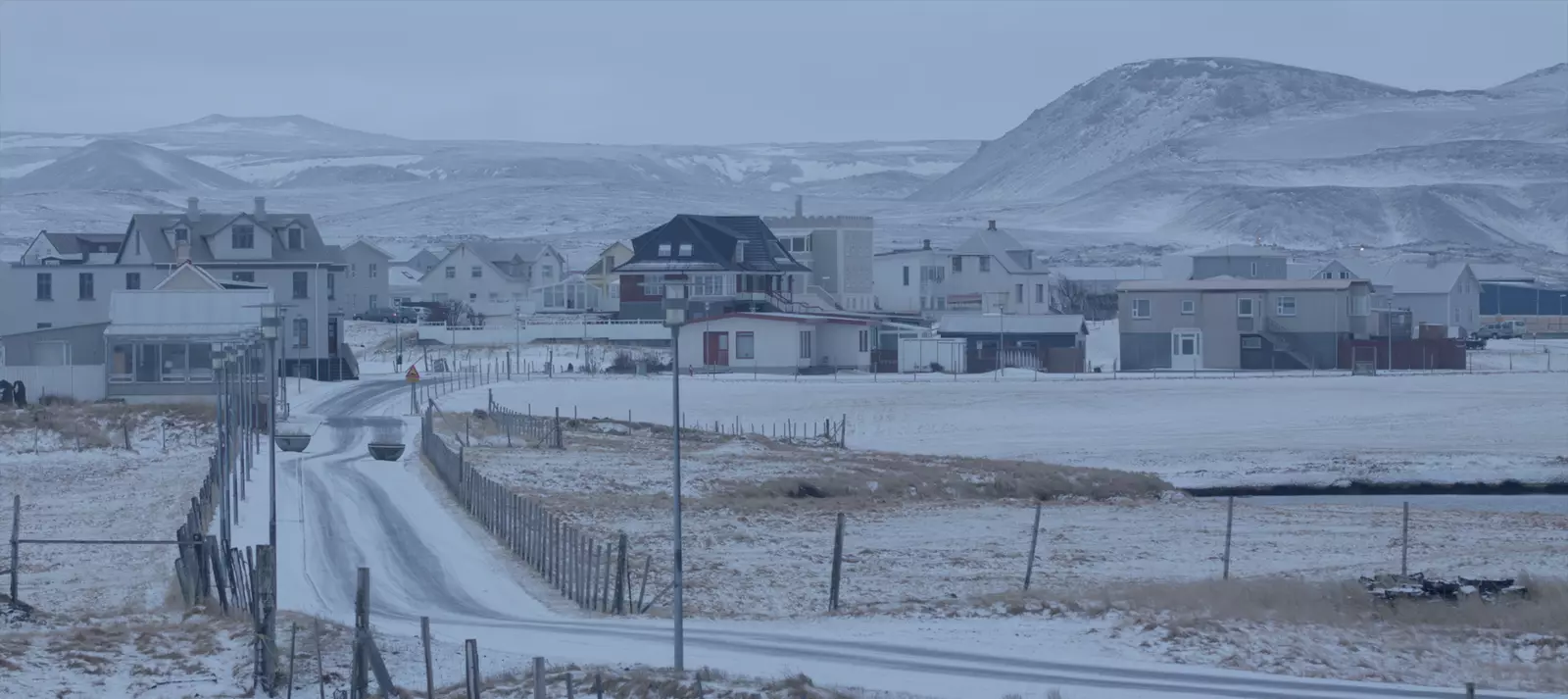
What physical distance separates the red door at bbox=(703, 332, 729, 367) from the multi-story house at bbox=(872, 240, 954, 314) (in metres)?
29.0

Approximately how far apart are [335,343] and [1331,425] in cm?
3556

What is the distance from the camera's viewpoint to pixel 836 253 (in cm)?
10025

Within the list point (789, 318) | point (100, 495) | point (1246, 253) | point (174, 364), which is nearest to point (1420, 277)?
point (1246, 253)

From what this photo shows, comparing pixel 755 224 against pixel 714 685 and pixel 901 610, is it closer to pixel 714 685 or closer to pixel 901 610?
pixel 901 610

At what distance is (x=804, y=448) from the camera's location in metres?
52.3

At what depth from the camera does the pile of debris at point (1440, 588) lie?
25.3 metres

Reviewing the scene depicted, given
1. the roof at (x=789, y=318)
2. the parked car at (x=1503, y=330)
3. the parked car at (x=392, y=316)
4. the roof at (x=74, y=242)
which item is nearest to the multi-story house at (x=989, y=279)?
the parked car at (x=1503, y=330)

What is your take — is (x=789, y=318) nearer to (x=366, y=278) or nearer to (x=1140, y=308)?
(x=1140, y=308)

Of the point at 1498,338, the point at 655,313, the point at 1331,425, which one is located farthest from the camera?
the point at 1498,338

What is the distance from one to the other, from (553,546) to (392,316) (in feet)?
252

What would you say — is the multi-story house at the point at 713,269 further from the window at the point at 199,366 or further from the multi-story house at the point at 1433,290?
the window at the point at 199,366

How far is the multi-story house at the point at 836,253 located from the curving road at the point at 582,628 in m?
63.8

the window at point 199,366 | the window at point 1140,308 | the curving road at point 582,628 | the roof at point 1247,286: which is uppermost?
the roof at point 1247,286

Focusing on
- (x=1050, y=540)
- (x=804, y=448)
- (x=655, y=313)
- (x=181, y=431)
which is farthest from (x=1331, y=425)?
(x=655, y=313)
